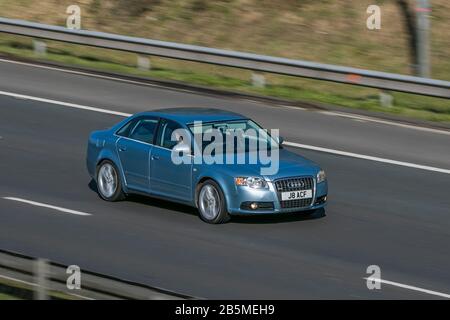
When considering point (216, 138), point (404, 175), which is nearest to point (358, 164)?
point (404, 175)

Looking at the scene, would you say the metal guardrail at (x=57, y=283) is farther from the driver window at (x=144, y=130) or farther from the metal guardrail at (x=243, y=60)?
the metal guardrail at (x=243, y=60)

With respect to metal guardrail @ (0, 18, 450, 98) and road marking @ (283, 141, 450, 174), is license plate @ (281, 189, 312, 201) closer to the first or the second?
road marking @ (283, 141, 450, 174)

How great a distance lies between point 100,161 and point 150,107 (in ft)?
20.5

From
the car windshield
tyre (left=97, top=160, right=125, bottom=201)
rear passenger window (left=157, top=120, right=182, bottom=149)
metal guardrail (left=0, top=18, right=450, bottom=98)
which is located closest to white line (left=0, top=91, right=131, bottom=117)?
metal guardrail (left=0, top=18, right=450, bottom=98)

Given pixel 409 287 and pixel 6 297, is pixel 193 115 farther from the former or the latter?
pixel 6 297

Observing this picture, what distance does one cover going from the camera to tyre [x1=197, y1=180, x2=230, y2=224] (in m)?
15.6

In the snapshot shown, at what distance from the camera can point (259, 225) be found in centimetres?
1591

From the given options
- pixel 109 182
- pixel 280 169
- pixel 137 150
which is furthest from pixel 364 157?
pixel 109 182

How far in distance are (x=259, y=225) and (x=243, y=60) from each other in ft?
34.7

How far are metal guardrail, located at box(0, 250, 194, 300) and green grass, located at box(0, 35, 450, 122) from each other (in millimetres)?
13910

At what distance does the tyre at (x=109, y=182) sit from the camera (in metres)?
17.1
